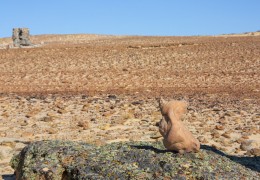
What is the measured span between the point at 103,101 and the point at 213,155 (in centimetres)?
704

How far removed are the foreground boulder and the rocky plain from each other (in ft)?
3.48

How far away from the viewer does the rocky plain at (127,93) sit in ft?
31.1

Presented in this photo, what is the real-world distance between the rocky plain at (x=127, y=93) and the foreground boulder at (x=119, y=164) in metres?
1.06

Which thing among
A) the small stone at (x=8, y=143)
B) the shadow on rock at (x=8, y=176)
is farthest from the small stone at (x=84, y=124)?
the shadow on rock at (x=8, y=176)

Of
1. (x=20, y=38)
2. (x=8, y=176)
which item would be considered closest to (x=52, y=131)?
(x=8, y=176)

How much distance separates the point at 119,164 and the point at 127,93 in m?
8.92

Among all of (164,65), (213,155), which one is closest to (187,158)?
(213,155)

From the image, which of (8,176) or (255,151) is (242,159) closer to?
(255,151)

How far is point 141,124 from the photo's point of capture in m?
10.4

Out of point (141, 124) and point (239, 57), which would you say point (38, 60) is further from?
point (141, 124)

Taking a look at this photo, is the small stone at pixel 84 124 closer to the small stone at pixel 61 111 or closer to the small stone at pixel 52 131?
the small stone at pixel 52 131

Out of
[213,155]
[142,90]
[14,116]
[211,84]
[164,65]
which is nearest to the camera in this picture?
[213,155]

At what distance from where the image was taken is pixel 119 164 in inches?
225

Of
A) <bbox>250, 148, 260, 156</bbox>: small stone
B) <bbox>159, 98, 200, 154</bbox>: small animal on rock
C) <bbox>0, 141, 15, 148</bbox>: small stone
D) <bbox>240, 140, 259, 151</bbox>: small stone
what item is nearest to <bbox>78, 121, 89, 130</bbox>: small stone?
<bbox>0, 141, 15, 148</bbox>: small stone
